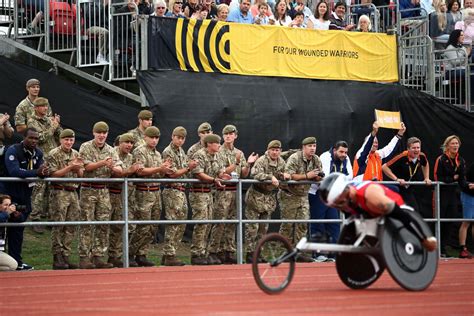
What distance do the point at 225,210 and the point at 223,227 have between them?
0.27m

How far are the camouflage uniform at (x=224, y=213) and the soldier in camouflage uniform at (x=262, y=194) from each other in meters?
0.35

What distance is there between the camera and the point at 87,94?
835 inches

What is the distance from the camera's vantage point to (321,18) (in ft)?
80.1

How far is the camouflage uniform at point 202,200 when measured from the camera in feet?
61.6

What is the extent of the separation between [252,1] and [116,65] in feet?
12.4

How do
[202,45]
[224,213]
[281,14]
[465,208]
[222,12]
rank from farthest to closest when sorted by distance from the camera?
1. [281,14]
2. [222,12]
3. [465,208]
4. [202,45]
5. [224,213]

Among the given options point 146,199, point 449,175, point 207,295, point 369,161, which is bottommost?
point 207,295

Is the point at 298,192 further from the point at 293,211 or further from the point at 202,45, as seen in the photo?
the point at 202,45

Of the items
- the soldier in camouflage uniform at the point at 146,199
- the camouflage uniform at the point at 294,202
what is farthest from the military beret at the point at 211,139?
the camouflage uniform at the point at 294,202

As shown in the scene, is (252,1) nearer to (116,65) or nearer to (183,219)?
(116,65)

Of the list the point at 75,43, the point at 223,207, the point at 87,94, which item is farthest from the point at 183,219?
the point at 75,43

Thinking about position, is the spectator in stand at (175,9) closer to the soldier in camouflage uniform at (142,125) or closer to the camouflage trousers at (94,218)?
the soldier in camouflage uniform at (142,125)

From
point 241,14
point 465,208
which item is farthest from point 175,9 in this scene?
point 465,208

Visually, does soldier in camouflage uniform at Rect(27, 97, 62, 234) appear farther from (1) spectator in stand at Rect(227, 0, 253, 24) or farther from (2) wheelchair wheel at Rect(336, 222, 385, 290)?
(2) wheelchair wheel at Rect(336, 222, 385, 290)
